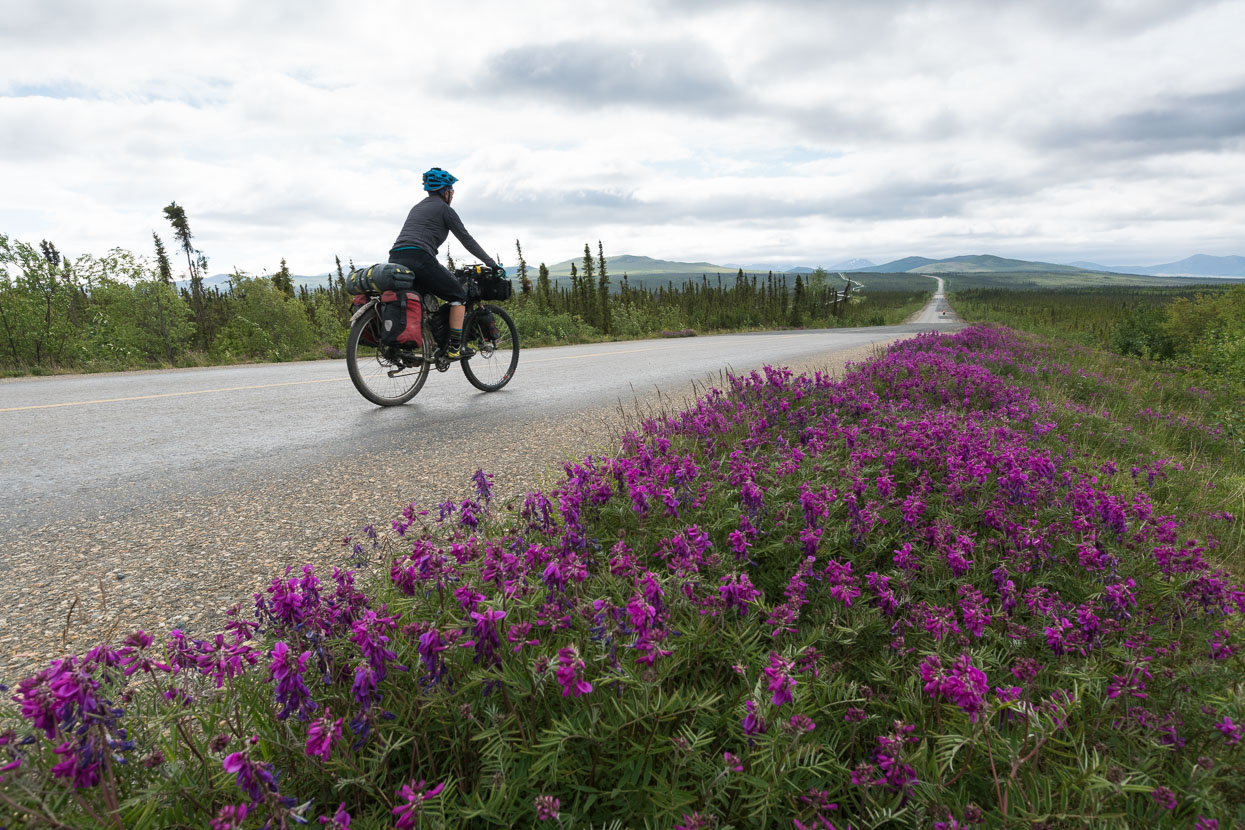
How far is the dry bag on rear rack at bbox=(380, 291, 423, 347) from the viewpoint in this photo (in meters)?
6.69

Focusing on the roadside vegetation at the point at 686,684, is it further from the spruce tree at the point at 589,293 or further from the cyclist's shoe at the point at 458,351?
the spruce tree at the point at 589,293

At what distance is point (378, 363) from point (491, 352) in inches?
68.7

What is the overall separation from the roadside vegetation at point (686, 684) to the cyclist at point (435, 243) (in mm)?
4883

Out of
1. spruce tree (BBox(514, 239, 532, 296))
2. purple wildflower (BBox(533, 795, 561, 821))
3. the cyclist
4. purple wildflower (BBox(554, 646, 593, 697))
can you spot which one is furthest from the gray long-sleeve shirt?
spruce tree (BBox(514, 239, 532, 296))

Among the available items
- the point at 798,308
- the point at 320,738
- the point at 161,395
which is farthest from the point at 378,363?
the point at 798,308

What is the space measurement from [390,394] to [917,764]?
6946 mm

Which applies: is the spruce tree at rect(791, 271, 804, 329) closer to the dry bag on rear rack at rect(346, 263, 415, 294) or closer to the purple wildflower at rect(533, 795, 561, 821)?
the dry bag on rear rack at rect(346, 263, 415, 294)

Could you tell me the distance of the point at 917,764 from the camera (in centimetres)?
152

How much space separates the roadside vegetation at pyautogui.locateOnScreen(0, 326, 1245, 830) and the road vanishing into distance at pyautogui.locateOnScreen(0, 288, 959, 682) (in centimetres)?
44

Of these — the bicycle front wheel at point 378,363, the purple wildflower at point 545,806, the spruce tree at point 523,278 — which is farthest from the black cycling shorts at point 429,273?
the spruce tree at point 523,278

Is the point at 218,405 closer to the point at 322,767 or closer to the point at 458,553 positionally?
the point at 458,553

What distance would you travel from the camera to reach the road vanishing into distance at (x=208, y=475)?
244cm

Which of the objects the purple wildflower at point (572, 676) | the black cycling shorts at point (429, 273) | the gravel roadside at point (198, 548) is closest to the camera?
the purple wildflower at point (572, 676)

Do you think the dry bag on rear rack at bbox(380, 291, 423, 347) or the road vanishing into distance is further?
the dry bag on rear rack at bbox(380, 291, 423, 347)
